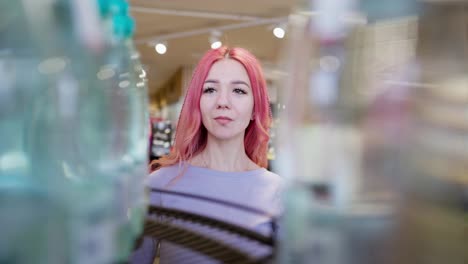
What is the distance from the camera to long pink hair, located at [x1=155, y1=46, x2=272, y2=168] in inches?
27.8

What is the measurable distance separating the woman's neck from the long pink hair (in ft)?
0.05

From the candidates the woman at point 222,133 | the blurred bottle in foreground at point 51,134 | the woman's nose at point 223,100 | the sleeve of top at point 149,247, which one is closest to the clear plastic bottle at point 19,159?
the blurred bottle in foreground at point 51,134

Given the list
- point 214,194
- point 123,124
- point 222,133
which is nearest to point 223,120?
point 222,133

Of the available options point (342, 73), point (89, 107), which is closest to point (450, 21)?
point (342, 73)

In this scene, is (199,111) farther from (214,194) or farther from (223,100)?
(214,194)

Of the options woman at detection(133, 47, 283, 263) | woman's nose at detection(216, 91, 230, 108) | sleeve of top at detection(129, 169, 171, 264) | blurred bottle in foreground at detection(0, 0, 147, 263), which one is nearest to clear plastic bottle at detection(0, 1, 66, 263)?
blurred bottle in foreground at detection(0, 0, 147, 263)

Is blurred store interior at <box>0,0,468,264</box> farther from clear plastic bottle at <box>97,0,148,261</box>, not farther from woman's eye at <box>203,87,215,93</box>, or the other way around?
woman's eye at <box>203,87,215,93</box>

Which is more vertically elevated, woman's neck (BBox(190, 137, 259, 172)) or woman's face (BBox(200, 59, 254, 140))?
woman's face (BBox(200, 59, 254, 140))

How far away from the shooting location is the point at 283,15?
3314mm

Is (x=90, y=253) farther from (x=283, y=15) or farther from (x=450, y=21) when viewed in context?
(x=283, y=15)

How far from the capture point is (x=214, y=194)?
22.5 inches

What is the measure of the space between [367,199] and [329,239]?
0.13ft

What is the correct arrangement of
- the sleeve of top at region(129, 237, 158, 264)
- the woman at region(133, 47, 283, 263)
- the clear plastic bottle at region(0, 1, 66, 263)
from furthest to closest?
1. the woman at region(133, 47, 283, 263)
2. the sleeve of top at region(129, 237, 158, 264)
3. the clear plastic bottle at region(0, 1, 66, 263)

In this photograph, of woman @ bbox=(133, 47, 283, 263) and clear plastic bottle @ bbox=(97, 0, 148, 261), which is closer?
clear plastic bottle @ bbox=(97, 0, 148, 261)
